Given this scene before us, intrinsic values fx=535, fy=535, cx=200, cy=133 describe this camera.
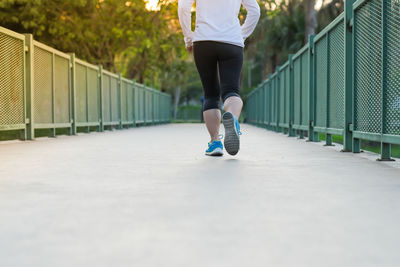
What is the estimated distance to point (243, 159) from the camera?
521cm

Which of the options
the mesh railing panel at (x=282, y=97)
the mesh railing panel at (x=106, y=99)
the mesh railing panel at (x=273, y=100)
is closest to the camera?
the mesh railing panel at (x=282, y=97)

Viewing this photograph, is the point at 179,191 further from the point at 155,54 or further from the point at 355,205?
the point at 155,54

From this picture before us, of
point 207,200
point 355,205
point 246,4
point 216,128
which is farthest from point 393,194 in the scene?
point 246,4

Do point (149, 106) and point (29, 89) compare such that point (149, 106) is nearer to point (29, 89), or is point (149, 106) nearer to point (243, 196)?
point (29, 89)

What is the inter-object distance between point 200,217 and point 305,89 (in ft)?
26.0

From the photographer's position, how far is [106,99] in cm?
1630

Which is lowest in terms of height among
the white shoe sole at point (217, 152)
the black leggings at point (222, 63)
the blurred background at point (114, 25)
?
the white shoe sole at point (217, 152)

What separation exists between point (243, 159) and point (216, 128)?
49 centimetres

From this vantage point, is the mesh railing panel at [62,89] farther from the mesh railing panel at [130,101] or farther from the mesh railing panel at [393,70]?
the mesh railing panel at [130,101]

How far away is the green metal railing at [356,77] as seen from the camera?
189 inches

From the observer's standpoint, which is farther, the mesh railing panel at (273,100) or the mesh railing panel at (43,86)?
the mesh railing panel at (273,100)

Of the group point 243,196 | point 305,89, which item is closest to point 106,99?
point 305,89

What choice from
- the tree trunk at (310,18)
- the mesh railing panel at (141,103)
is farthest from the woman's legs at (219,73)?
the tree trunk at (310,18)

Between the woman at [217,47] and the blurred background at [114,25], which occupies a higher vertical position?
the blurred background at [114,25]
